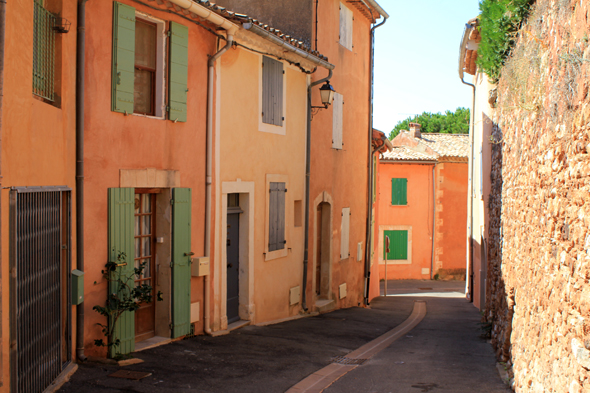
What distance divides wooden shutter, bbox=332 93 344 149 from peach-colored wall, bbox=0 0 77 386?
29.2 ft

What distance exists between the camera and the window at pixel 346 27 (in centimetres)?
1520

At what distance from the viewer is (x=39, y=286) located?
5.46 m

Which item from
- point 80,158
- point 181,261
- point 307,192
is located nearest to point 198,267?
point 181,261

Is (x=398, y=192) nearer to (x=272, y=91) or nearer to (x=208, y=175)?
(x=272, y=91)

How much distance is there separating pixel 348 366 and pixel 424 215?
68.8ft

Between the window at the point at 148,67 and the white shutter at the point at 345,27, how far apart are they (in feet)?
24.8

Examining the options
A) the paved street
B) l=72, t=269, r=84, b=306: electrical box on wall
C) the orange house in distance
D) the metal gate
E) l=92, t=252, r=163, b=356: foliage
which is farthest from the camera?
the orange house in distance

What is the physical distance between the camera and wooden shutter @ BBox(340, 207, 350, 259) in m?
15.6

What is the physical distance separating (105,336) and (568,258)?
5293mm

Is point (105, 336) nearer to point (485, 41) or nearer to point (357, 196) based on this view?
point (485, 41)

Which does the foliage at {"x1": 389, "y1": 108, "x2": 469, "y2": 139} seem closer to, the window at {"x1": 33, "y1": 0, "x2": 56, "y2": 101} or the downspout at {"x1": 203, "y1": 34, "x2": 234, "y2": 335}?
the downspout at {"x1": 203, "y1": 34, "x2": 234, "y2": 335}

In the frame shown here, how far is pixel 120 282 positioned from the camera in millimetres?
7348

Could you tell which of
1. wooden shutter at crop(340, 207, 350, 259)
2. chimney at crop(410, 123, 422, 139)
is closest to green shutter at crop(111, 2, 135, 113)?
wooden shutter at crop(340, 207, 350, 259)

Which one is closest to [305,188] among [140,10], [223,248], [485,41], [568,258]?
[223,248]
